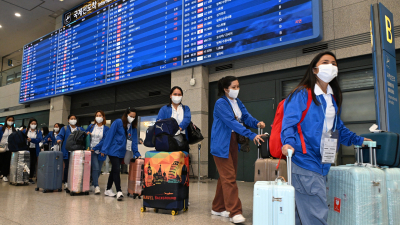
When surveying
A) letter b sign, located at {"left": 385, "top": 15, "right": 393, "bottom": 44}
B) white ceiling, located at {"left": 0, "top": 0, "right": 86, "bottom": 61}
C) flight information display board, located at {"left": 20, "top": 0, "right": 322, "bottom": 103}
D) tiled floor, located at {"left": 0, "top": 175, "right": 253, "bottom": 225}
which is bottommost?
tiled floor, located at {"left": 0, "top": 175, "right": 253, "bottom": 225}

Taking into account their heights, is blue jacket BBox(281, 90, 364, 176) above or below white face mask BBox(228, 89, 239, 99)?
below

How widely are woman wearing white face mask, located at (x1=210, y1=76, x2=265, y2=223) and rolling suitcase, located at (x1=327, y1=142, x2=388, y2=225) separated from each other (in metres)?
0.89

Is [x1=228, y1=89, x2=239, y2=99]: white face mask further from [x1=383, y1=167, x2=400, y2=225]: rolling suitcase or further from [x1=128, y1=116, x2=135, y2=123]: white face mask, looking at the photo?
[x1=128, y1=116, x2=135, y2=123]: white face mask

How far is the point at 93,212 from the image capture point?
383 cm

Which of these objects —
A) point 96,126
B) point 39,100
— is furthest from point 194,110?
point 39,100

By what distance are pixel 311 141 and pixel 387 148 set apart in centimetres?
121

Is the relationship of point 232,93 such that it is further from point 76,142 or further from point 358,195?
point 76,142

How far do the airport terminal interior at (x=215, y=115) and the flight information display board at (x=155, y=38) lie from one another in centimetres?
4

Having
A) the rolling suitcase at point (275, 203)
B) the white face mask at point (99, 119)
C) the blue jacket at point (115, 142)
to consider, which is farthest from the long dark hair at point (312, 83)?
the white face mask at point (99, 119)

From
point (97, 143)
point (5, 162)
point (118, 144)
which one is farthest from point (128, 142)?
point (5, 162)

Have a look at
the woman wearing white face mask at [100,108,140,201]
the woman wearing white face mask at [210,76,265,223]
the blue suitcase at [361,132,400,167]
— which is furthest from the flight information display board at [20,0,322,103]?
the blue suitcase at [361,132,400,167]

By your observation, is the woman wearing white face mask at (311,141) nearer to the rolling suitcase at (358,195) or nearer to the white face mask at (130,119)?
the rolling suitcase at (358,195)

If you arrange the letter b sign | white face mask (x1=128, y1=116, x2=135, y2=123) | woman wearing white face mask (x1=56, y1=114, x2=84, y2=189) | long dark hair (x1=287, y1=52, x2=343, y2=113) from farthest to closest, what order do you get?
woman wearing white face mask (x1=56, y1=114, x2=84, y2=189)
white face mask (x1=128, y1=116, x2=135, y2=123)
the letter b sign
long dark hair (x1=287, y1=52, x2=343, y2=113)

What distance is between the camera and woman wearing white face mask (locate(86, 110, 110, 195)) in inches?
225
